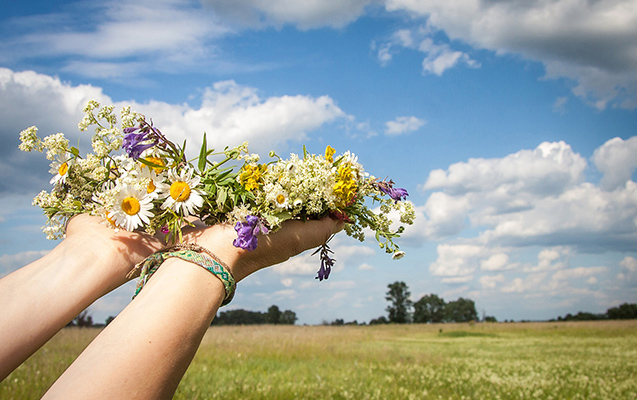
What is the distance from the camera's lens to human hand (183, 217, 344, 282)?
79.3 inches

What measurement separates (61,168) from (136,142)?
2.69 feet

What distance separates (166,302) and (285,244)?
93 cm

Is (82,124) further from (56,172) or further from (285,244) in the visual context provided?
(285,244)

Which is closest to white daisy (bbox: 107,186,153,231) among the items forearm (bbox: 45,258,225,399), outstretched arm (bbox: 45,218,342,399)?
outstretched arm (bbox: 45,218,342,399)

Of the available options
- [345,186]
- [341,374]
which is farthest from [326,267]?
[341,374]

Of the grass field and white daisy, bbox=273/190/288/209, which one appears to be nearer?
white daisy, bbox=273/190/288/209

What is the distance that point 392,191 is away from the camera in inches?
115

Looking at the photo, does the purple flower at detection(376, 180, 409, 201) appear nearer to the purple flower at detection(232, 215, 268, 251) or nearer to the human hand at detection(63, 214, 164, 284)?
the purple flower at detection(232, 215, 268, 251)

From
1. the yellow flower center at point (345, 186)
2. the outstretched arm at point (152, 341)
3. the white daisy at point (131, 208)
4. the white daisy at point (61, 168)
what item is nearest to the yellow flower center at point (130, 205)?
the white daisy at point (131, 208)

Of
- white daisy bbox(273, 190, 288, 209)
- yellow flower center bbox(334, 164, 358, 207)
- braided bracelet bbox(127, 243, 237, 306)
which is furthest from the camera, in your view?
yellow flower center bbox(334, 164, 358, 207)

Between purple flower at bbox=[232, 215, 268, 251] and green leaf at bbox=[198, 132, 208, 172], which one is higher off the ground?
green leaf at bbox=[198, 132, 208, 172]

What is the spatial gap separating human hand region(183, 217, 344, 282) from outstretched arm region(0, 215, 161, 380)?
421 mm

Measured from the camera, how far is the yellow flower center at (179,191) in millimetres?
2246

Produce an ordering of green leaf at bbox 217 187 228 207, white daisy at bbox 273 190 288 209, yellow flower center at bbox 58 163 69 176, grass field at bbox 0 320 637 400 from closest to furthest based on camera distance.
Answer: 1. green leaf at bbox 217 187 228 207
2. white daisy at bbox 273 190 288 209
3. yellow flower center at bbox 58 163 69 176
4. grass field at bbox 0 320 637 400
